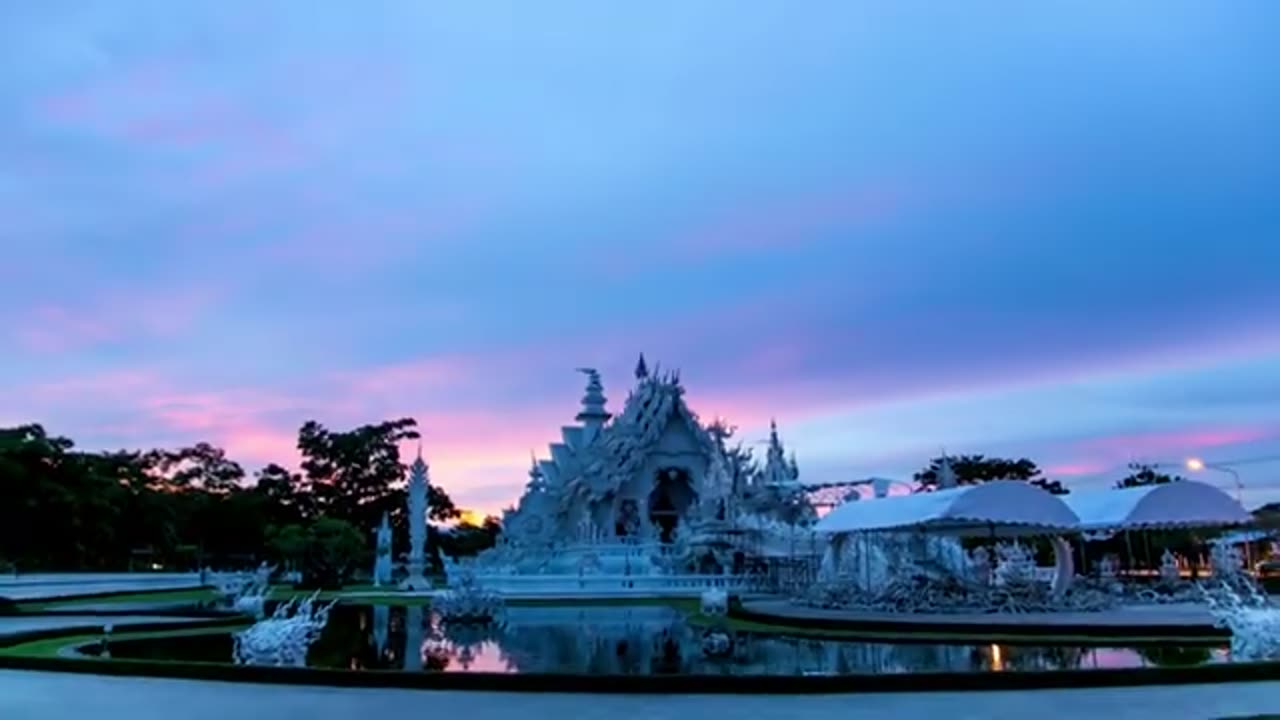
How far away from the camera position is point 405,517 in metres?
63.6

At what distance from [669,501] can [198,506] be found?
25.1m

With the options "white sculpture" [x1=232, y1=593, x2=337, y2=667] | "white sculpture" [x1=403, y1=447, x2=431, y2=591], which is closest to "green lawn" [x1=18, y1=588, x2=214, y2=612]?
"white sculpture" [x1=403, y1=447, x2=431, y2=591]

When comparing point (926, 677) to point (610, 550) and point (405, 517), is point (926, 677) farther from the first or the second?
point (405, 517)

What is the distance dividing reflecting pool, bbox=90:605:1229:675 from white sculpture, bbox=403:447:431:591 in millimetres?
21417

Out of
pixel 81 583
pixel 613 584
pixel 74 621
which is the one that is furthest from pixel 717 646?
pixel 81 583

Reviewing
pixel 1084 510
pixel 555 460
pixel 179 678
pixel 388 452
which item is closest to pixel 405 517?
pixel 388 452

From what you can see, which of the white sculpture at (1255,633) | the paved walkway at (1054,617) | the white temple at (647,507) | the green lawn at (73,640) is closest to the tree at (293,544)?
the white temple at (647,507)

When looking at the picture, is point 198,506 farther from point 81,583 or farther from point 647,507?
point 647,507

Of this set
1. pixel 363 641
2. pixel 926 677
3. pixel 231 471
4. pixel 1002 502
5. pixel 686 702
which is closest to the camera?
pixel 686 702

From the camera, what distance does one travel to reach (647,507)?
46.1m

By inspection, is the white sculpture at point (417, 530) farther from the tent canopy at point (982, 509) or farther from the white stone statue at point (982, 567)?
the tent canopy at point (982, 509)

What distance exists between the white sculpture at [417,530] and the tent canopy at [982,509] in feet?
71.6

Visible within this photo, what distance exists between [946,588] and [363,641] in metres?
12.6

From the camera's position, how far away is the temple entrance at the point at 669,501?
48.4 m
